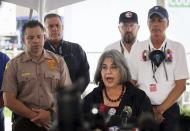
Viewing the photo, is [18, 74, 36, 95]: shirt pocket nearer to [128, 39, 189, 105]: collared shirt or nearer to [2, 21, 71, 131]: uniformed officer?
[2, 21, 71, 131]: uniformed officer

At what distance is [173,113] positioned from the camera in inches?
111

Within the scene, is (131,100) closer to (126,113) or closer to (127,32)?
(126,113)

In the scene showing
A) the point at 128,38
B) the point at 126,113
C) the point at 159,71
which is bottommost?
the point at 126,113

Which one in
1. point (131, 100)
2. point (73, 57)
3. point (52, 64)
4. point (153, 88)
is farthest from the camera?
point (73, 57)

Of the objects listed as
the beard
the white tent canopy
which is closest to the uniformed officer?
the beard

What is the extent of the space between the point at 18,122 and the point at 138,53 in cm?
115

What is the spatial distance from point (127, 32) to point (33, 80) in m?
1.04

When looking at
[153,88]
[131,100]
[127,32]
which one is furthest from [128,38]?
[131,100]

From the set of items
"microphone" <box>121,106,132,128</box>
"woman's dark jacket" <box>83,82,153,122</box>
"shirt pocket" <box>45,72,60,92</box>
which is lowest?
"microphone" <box>121,106,132,128</box>

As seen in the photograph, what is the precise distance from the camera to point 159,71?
9.20 ft

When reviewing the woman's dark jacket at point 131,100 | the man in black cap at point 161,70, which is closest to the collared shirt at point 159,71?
the man in black cap at point 161,70

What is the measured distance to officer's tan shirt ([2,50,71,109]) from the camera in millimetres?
2822

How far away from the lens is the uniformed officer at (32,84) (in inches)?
111

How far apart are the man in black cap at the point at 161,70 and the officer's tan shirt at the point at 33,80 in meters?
0.63
